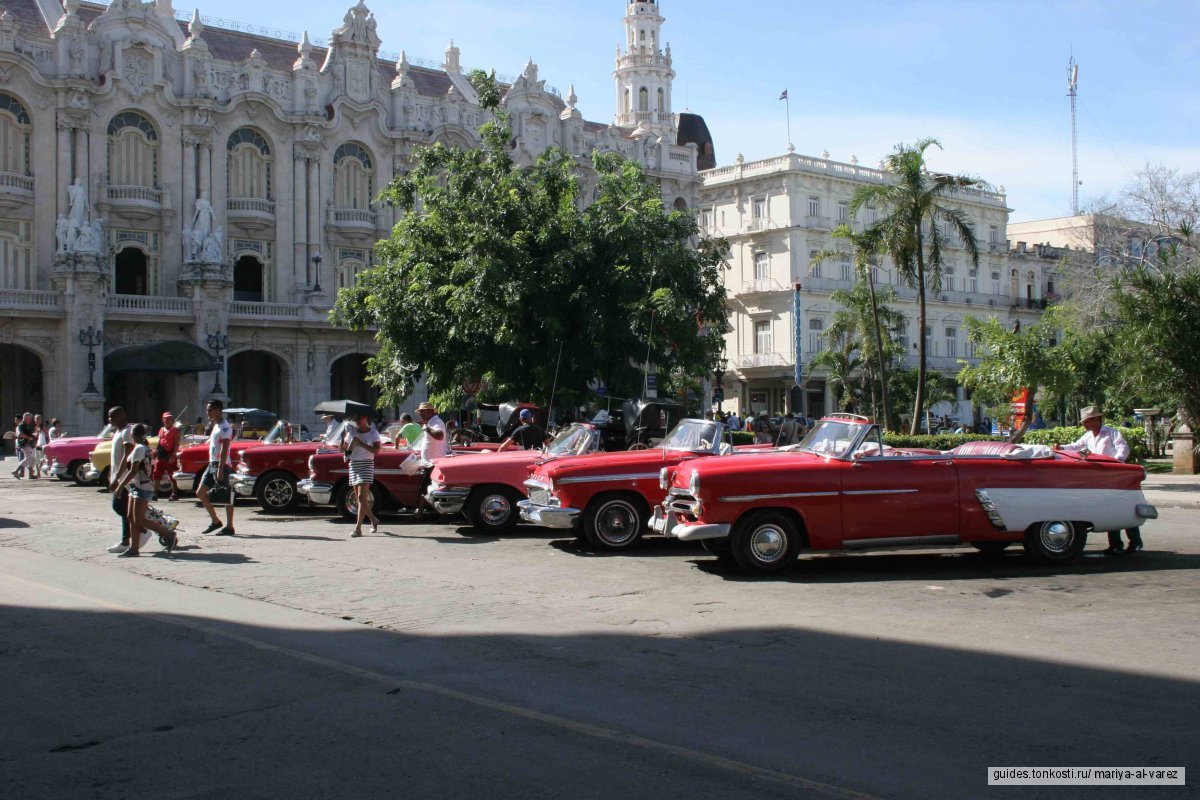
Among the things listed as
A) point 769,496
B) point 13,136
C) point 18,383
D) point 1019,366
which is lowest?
point 769,496

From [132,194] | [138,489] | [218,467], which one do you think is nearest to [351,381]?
[132,194]

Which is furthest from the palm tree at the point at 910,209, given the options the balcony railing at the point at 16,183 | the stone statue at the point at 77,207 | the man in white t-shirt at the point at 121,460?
the balcony railing at the point at 16,183

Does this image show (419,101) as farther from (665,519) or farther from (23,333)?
(665,519)

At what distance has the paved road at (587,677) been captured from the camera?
5426 mm

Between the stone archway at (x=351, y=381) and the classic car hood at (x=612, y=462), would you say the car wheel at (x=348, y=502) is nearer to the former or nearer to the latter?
the classic car hood at (x=612, y=462)

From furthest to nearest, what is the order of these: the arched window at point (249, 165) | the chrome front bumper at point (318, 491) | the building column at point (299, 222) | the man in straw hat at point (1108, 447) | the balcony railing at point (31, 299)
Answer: the building column at point (299, 222)
the arched window at point (249, 165)
the balcony railing at point (31, 299)
the chrome front bumper at point (318, 491)
the man in straw hat at point (1108, 447)

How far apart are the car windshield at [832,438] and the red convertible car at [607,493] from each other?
1716 millimetres

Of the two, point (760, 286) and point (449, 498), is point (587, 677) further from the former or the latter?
point (760, 286)

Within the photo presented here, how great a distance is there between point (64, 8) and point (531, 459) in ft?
123

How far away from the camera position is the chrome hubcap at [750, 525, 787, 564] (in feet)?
37.2

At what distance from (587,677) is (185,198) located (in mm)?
40253

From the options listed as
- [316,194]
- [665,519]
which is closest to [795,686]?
[665,519]

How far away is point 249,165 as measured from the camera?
148ft

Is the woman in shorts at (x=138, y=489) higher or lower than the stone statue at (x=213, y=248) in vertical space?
lower
